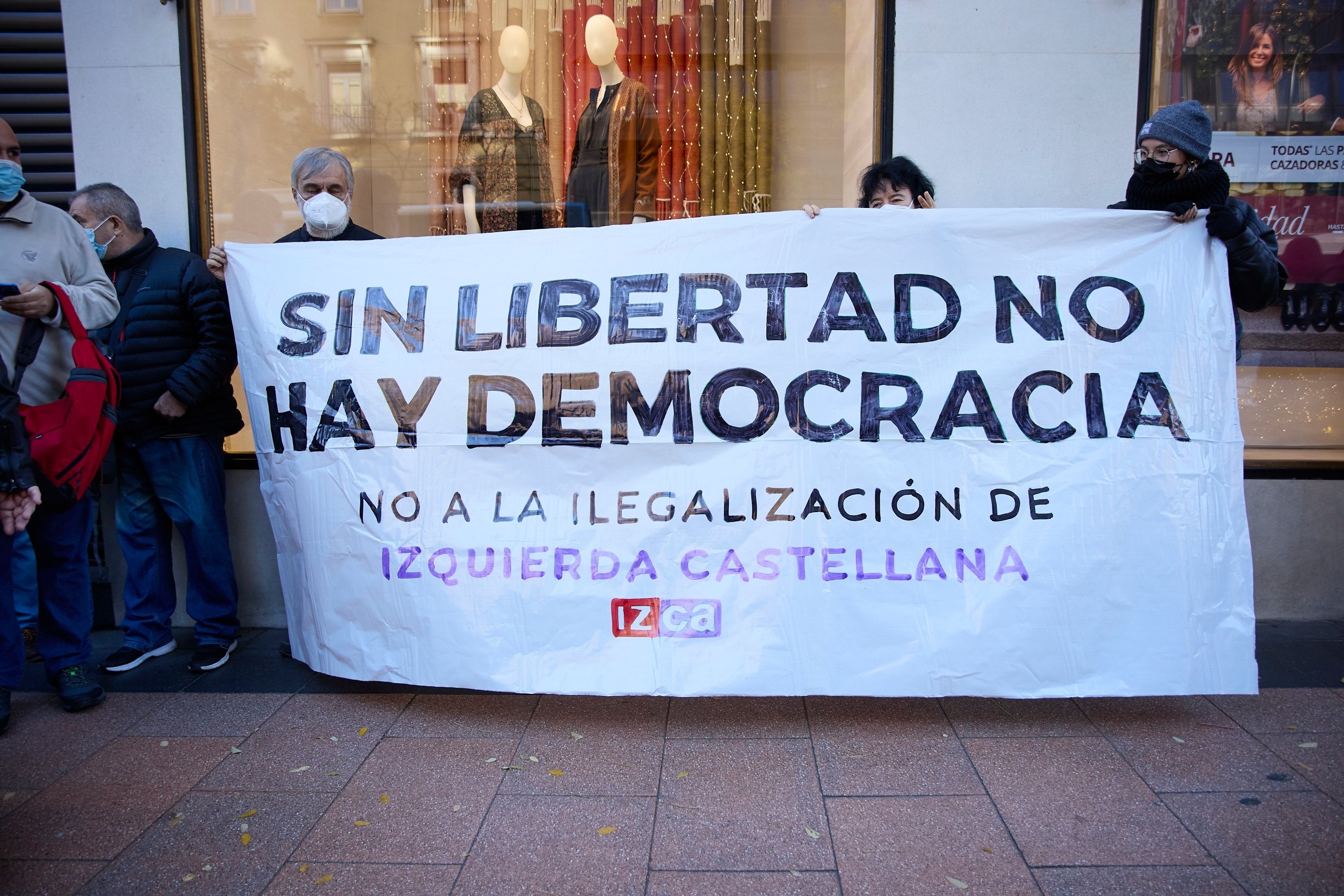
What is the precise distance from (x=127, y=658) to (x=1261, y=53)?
6.09 metres

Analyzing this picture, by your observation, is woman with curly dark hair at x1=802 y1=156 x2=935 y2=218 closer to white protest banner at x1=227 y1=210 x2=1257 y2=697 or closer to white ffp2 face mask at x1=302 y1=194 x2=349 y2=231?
white protest banner at x1=227 y1=210 x2=1257 y2=697

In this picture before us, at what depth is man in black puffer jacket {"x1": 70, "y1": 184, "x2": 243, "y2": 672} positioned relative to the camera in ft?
12.5

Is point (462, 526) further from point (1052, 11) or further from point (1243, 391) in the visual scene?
point (1243, 391)

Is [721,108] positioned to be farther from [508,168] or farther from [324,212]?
[324,212]

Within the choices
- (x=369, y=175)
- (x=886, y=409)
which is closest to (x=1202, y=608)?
(x=886, y=409)

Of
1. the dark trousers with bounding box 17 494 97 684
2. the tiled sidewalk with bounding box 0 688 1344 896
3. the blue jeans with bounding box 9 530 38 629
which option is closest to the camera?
the tiled sidewalk with bounding box 0 688 1344 896

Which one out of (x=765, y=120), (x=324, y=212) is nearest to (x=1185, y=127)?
(x=765, y=120)

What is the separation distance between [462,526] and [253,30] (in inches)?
136

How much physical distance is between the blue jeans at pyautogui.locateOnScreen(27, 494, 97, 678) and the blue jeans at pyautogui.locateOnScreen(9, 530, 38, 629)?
858 mm

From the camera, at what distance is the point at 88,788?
9.55ft

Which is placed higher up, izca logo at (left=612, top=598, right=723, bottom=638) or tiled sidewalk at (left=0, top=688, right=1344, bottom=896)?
izca logo at (left=612, top=598, right=723, bottom=638)

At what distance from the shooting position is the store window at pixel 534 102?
5.16 meters

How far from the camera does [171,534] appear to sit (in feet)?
13.6

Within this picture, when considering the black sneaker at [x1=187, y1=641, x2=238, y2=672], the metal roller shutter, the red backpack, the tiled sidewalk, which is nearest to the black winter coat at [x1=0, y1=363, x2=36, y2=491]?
the red backpack
